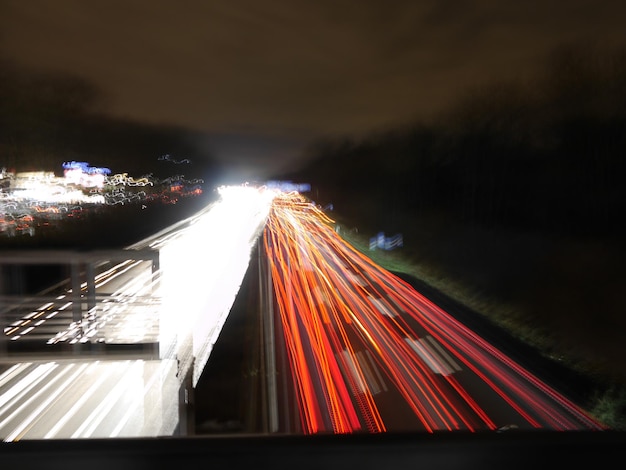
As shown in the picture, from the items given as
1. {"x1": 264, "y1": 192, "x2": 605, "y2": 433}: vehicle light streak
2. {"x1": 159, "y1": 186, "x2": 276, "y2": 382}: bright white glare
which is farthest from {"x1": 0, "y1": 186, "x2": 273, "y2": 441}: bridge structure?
{"x1": 264, "y1": 192, "x2": 605, "y2": 433}: vehicle light streak

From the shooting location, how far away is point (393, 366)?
745 centimetres

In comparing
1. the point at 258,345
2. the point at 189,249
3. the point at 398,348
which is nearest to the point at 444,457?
the point at 398,348

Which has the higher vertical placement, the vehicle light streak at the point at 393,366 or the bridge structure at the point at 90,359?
the bridge structure at the point at 90,359

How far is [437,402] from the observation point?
6.09 meters

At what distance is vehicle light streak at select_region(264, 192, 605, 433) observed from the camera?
18.8ft

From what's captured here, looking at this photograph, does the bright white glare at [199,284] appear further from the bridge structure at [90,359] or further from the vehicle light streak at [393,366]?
the vehicle light streak at [393,366]

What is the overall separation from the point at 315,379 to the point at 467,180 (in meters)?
23.8

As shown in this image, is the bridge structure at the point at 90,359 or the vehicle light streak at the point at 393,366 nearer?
the bridge structure at the point at 90,359

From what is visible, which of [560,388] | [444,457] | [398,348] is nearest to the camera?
[444,457]

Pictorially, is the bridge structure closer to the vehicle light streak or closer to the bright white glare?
the bright white glare

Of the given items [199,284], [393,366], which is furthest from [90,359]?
[199,284]

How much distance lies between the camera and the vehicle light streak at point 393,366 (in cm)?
572

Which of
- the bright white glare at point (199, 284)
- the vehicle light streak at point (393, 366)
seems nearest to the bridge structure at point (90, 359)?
the bright white glare at point (199, 284)

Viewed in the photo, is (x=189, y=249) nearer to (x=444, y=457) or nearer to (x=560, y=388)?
(x=560, y=388)
